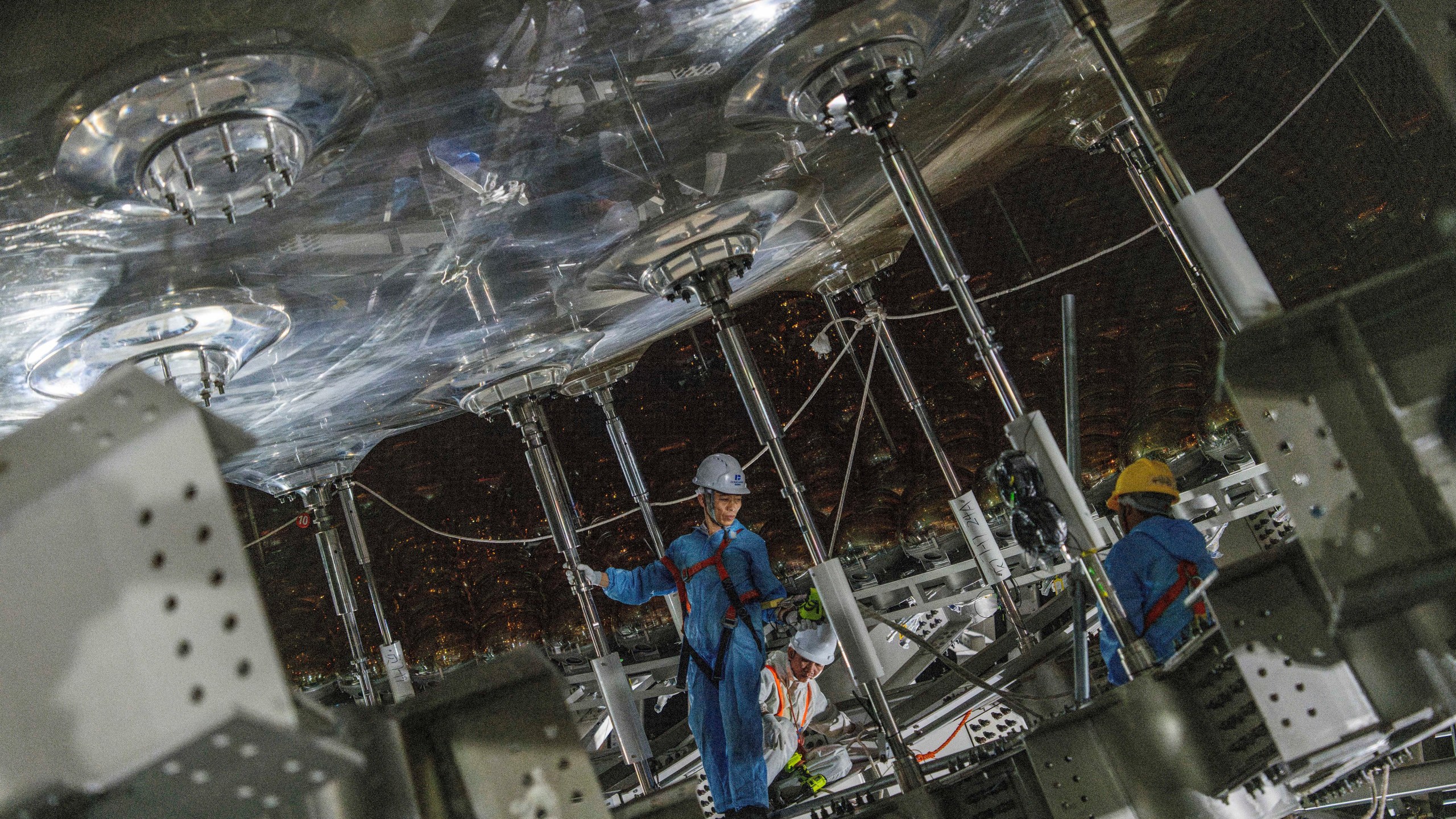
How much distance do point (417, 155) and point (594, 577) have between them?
251 centimetres

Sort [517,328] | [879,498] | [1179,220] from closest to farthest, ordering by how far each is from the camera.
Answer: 1. [1179,220]
2. [517,328]
3. [879,498]

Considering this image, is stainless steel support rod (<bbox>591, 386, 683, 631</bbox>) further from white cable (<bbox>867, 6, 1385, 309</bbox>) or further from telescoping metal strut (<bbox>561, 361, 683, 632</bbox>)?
white cable (<bbox>867, 6, 1385, 309</bbox>)

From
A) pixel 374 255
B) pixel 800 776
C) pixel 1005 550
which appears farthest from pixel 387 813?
pixel 1005 550

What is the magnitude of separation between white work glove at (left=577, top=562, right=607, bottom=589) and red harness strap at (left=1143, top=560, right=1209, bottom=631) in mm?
2423

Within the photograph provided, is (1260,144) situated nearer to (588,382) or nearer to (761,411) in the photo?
(761,411)

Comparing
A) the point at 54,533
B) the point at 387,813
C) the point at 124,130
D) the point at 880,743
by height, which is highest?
the point at 124,130

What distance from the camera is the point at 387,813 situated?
181cm

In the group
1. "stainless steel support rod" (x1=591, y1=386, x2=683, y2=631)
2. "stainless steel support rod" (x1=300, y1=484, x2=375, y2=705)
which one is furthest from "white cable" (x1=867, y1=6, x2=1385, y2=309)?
"stainless steel support rod" (x1=300, y1=484, x2=375, y2=705)

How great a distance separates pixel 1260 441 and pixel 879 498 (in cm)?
615

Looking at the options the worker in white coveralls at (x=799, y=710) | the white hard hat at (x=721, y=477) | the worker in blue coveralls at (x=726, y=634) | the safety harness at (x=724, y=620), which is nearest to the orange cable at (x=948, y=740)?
the worker in white coveralls at (x=799, y=710)

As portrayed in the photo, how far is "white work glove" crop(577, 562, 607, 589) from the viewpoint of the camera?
509cm

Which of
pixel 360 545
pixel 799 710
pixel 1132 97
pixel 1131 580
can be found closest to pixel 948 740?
pixel 799 710

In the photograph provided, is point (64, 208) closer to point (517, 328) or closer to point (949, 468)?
point (517, 328)

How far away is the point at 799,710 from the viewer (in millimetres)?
5277
